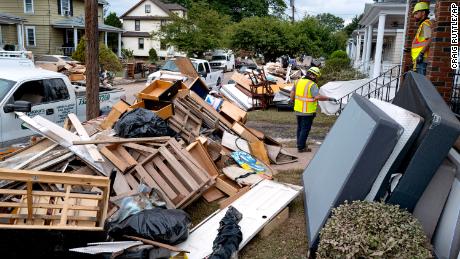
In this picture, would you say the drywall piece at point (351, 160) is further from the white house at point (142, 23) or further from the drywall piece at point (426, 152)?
the white house at point (142, 23)

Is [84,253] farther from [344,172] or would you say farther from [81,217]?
[344,172]

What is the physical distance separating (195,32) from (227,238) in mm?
29220

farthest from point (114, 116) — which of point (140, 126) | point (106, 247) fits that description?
point (106, 247)

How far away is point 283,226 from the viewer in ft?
17.0

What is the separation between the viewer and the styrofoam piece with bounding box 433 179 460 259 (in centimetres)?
371

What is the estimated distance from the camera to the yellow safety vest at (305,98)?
27.6 feet

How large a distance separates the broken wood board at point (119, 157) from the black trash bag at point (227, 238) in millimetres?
1727

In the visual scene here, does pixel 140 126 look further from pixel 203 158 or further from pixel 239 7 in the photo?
pixel 239 7

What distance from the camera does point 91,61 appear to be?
29.4 feet

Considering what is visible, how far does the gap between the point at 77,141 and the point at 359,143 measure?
3.66m

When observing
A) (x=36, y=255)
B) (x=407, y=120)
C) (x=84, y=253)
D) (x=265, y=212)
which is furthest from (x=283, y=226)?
(x=36, y=255)

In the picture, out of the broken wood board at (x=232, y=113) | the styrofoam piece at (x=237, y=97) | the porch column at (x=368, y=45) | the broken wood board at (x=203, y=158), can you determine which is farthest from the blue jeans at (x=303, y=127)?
the porch column at (x=368, y=45)


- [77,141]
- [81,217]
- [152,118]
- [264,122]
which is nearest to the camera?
[81,217]

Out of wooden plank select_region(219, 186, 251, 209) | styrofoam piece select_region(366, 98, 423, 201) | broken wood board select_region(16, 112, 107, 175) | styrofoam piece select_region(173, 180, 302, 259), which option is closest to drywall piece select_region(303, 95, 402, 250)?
styrofoam piece select_region(366, 98, 423, 201)
